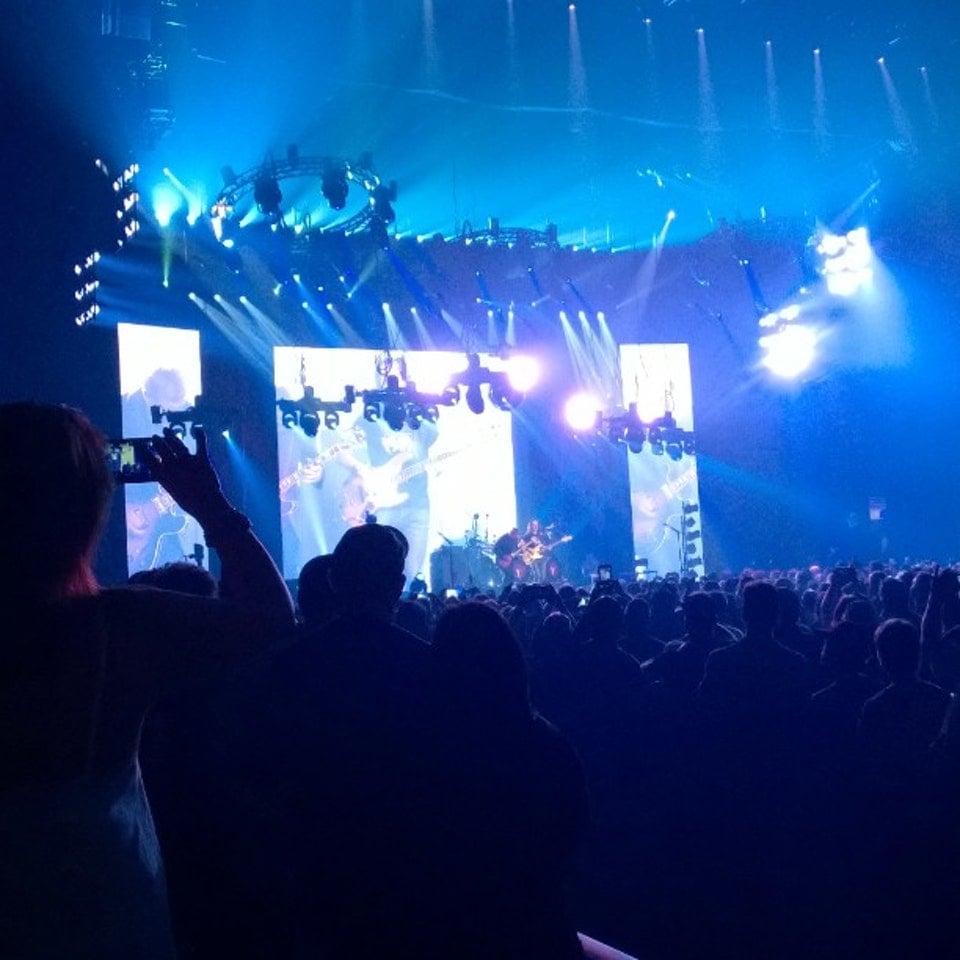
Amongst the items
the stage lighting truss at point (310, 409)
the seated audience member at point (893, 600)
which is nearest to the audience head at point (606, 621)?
the seated audience member at point (893, 600)

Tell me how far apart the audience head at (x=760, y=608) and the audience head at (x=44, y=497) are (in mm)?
3272

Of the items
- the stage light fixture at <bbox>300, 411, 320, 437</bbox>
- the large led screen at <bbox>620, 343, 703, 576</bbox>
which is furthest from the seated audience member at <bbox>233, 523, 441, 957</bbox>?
the large led screen at <bbox>620, 343, 703, 576</bbox>

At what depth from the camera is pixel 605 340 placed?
22031mm

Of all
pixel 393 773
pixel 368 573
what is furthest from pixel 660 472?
pixel 393 773

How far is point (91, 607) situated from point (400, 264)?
730 inches

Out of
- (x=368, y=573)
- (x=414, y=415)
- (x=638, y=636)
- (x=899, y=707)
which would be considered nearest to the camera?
(x=368, y=573)

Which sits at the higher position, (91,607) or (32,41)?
(32,41)

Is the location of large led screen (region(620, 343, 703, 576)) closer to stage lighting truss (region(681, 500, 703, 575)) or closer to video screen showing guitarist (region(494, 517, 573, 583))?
stage lighting truss (region(681, 500, 703, 575))

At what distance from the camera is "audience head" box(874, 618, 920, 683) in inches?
143

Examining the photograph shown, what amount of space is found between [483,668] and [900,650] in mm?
2172

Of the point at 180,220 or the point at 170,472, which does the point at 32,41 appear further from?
the point at 170,472

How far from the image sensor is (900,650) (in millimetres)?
3625

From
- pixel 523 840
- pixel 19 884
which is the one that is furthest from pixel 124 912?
pixel 523 840

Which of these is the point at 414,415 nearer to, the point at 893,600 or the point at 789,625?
the point at 893,600
